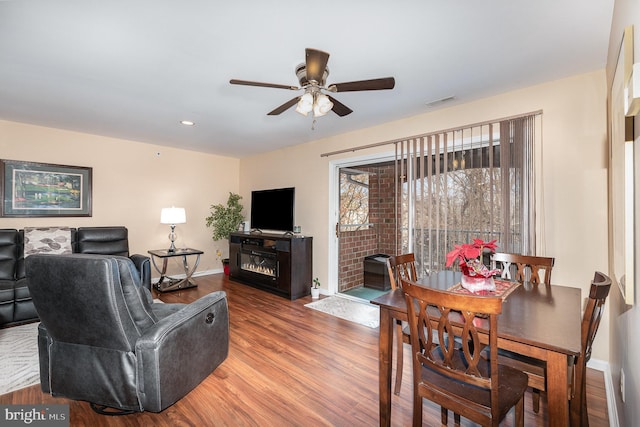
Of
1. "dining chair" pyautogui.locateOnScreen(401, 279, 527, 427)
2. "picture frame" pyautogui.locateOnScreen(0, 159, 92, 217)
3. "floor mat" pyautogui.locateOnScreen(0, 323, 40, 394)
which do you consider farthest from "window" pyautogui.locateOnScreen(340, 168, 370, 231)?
"picture frame" pyautogui.locateOnScreen(0, 159, 92, 217)

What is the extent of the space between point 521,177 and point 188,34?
297cm

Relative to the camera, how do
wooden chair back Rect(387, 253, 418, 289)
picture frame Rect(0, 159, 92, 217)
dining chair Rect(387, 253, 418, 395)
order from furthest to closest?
picture frame Rect(0, 159, 92, 217) → wooden chair back Rect(387, 253, 418, 289) → dining chair Rect(387, 253, 418, 395)

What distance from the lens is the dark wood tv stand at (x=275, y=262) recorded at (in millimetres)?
4289

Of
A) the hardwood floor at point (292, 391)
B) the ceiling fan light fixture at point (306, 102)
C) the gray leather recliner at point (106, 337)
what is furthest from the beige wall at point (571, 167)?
the gray leather recliner at point (106, 337)

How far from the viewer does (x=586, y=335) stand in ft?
4.29

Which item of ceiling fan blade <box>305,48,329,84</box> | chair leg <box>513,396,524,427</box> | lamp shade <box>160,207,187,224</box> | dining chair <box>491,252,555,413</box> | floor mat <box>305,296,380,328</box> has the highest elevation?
ceiling fan blade <box>305,48,329,84</box>

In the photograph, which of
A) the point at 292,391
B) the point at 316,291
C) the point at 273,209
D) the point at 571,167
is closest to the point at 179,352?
the point at 292,391

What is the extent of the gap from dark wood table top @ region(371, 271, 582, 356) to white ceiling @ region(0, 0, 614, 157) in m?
1.72

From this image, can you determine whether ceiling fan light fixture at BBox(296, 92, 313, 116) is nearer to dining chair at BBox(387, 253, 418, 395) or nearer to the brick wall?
dining chair at BBox(387, 253, 418, 395)

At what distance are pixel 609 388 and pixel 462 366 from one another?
151cm

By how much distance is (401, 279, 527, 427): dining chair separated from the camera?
1.17 metres

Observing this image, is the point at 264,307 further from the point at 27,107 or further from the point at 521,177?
the point at 27,107

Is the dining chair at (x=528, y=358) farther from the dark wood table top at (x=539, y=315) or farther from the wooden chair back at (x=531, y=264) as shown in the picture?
the dark wood table top at (x=539, y=315)

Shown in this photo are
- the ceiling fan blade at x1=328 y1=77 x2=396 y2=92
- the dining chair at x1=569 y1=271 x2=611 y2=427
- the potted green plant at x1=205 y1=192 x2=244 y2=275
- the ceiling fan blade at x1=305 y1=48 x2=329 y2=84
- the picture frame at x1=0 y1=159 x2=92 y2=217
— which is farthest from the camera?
the potted green plant at x1=205 y1=192 x2=244 y2=275
